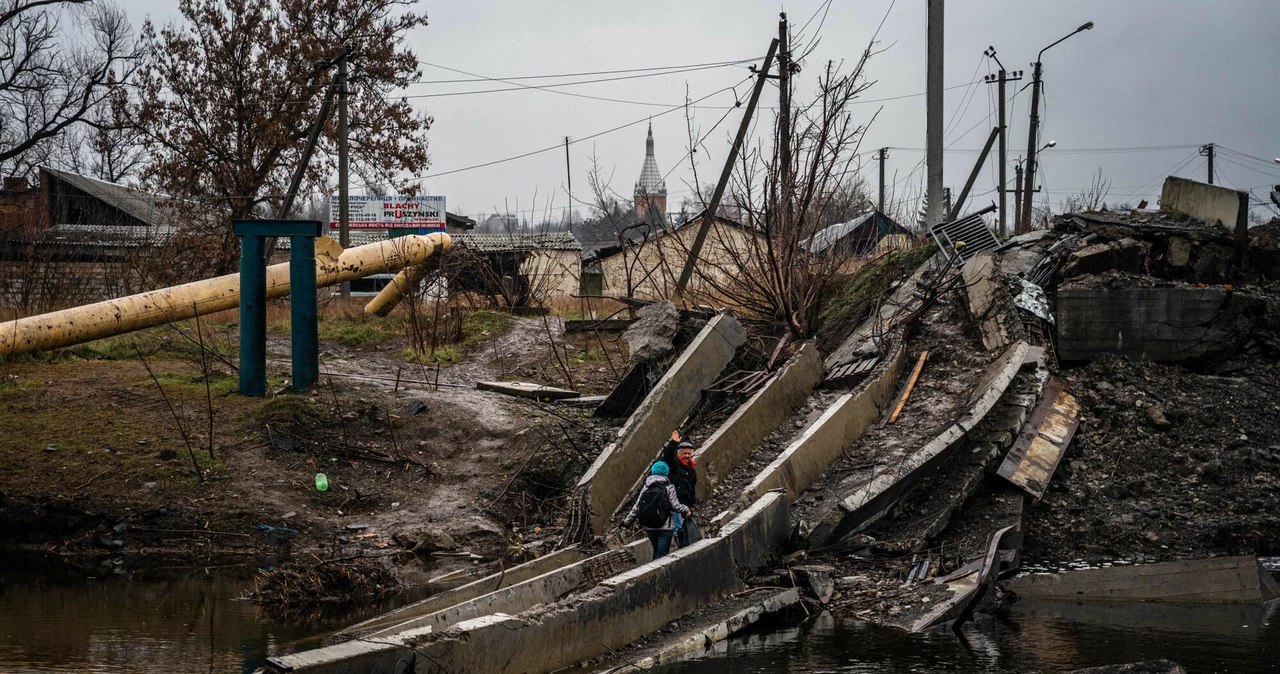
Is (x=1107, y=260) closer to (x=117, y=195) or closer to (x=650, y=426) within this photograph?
(x=650, y=426)

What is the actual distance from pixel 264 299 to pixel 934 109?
976cm

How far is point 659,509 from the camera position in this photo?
28.4 feet

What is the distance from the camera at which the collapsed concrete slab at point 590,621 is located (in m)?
5.45

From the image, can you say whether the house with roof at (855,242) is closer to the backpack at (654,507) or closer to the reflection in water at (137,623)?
the backpack at (654,507)

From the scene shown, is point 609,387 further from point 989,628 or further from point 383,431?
point 989,628

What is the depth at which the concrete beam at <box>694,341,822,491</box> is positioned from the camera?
420 inches

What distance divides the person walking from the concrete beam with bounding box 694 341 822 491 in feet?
5.68

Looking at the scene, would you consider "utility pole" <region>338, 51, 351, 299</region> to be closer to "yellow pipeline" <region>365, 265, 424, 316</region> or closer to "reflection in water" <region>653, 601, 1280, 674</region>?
"yellow pipeline" <region>365, 265, 424, 316</region>

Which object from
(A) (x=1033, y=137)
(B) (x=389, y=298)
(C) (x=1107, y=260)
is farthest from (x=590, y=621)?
(A) (x=1033, y=137)

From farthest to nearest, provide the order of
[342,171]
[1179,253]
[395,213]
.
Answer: [395,213] → [342,171] → [1179,253]

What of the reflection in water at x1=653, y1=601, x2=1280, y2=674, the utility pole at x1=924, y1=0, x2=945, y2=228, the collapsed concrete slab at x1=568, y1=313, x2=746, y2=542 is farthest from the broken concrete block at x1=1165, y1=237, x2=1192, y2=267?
the reflection in water at x1=653, y1=601, x2=1280, y2=674

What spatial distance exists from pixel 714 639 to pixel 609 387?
860 centimetres

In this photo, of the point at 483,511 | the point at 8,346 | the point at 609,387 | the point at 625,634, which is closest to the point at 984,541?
the point at 625,634

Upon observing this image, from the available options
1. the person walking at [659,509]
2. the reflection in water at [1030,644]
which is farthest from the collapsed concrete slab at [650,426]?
the reflection in water at [1030,644]
